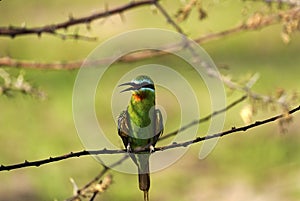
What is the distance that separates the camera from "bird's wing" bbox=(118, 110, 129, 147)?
2.13m

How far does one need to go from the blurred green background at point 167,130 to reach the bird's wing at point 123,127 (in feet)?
5.60

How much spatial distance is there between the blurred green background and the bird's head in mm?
1636

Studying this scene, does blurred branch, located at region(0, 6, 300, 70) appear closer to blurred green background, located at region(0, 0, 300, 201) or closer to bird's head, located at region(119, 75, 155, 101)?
bird's head, located at region(119, 75, 155, 101)

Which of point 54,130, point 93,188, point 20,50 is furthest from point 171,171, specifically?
point 93,188

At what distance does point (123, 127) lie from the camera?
2158mm

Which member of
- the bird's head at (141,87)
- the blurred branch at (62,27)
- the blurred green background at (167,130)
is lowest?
the bird's head at (141,87)

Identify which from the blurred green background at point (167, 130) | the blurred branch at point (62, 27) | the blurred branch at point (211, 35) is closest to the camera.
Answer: the blurred branch at point (62, 27)

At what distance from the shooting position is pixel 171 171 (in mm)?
5527

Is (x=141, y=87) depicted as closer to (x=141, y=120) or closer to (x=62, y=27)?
(x=141, y=120)

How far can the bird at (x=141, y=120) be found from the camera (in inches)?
83.7

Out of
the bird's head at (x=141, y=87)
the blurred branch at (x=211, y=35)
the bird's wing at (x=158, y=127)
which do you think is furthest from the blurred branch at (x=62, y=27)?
the bird's wing at (x=158, y=127)

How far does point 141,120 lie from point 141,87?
0.10 metres

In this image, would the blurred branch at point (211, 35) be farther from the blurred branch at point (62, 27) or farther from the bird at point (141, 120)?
the bird at point (141, 120)

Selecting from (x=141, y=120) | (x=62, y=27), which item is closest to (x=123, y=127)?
(x=141, y=120)
